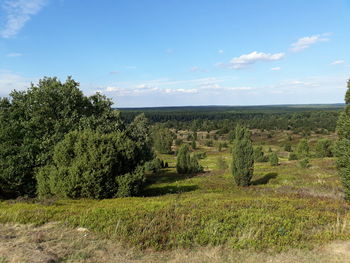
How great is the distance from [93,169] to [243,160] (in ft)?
Result: 41.7

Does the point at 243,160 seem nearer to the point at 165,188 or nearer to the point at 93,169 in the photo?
the point at 165,188

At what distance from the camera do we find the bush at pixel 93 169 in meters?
15.0

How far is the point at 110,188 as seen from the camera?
15.8 metres

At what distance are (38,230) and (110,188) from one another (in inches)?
303

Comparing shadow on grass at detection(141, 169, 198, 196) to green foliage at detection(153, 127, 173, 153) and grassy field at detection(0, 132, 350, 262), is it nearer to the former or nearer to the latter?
grassy field at detection(0, 132, 350, 262)

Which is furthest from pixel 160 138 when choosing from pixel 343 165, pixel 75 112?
pixel 343 165

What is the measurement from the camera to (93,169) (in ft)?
49.2

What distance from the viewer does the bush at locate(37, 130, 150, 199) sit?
15.0 meters

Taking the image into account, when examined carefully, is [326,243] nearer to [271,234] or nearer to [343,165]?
[271,234]

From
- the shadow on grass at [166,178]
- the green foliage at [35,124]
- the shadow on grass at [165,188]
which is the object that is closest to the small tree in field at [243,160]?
the shadow on grass at [165,188]

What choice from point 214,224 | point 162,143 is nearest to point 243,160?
point 214,224

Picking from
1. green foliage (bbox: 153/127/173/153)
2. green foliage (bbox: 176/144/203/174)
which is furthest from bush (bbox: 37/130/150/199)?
green foliage (bbox: 153/127/173/153)

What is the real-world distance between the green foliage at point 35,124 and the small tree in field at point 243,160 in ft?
38.4

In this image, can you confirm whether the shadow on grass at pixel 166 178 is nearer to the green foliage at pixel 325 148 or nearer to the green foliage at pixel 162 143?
the green foliage at pixel 325 148
